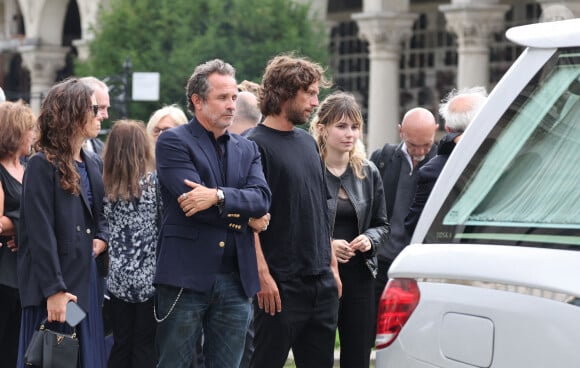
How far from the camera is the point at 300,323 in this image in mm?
6668

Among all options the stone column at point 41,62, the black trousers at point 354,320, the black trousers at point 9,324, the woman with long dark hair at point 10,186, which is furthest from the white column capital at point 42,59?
the black trousers at point 354,320

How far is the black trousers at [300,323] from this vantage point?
661 cm

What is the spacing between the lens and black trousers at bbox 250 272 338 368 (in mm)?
6609

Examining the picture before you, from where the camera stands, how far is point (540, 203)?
4.12 m

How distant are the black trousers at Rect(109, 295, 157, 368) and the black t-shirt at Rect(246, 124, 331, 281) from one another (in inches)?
59.4

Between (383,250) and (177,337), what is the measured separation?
3.33m

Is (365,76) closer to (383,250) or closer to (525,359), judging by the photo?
(383,250)

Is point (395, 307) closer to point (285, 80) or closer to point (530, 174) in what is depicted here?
point (530, 174)

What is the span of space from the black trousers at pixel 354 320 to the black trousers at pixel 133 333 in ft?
4.06

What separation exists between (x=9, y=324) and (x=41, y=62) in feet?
89.6

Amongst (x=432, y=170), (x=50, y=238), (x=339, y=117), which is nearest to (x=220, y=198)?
(x=50, y=238)

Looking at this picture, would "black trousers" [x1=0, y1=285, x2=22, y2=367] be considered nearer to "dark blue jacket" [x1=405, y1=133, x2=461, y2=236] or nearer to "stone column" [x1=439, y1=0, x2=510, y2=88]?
"dark blue jacket" [x1=405, y1=133, x2=461, y2=236]

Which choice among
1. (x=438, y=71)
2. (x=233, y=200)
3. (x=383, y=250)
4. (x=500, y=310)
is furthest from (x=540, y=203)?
(x=438, y=71)

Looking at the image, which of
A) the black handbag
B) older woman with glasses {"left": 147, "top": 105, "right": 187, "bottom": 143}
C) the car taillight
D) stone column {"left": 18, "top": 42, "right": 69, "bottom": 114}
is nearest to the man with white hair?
older woman with glasses {"left": 147, "top": 105, "right": 187, "bottom": 143}
